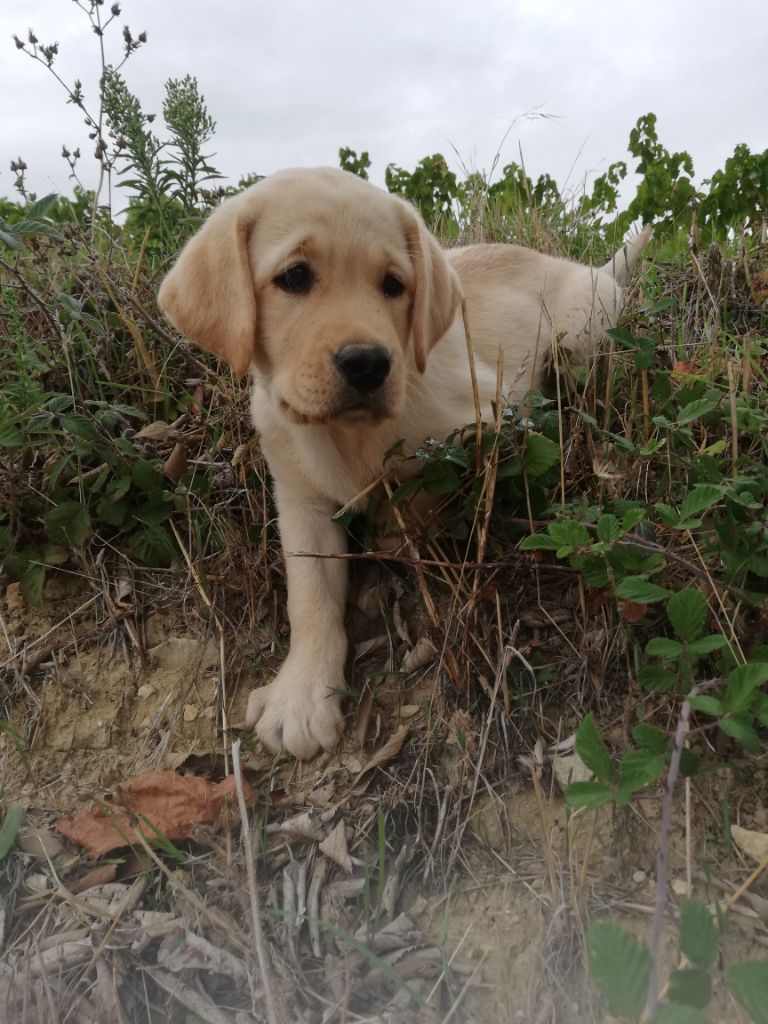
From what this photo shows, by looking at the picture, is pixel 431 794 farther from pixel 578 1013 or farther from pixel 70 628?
pixel 70 628

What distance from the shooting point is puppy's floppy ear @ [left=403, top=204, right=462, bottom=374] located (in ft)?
8.09

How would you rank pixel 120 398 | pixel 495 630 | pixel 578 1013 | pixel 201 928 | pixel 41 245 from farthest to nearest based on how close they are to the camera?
1. pixel 41 245
2. pixel 120 398
3. pixel 495 630
4. pixel 201 928
5. pixel 578 1013

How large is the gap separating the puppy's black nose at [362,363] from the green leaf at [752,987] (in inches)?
59.2

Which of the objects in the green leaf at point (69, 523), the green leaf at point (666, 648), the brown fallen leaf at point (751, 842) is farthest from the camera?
the green leaf at point (69, 523)

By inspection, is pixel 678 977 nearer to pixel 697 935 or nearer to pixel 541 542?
pixel 697 935

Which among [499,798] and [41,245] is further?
[41,245]

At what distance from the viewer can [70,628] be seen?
2.67m

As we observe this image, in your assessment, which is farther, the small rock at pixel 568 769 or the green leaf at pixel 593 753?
the small rock at pixel 568 769

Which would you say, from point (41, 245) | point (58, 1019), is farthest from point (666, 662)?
point (41, 245)

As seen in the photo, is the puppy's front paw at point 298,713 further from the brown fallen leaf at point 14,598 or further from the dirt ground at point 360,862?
the brown fallen leaf at point 14,598

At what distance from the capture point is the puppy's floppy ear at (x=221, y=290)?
90.5 inches

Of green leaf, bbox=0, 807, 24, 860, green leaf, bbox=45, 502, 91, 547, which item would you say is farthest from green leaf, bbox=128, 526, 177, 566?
green leaf, bbox=0, 807, 24, 860

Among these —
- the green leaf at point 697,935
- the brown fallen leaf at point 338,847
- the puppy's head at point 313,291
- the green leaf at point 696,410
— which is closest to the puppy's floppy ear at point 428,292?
the puppy's head at point 313,291

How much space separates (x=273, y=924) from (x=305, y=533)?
3.96ft
